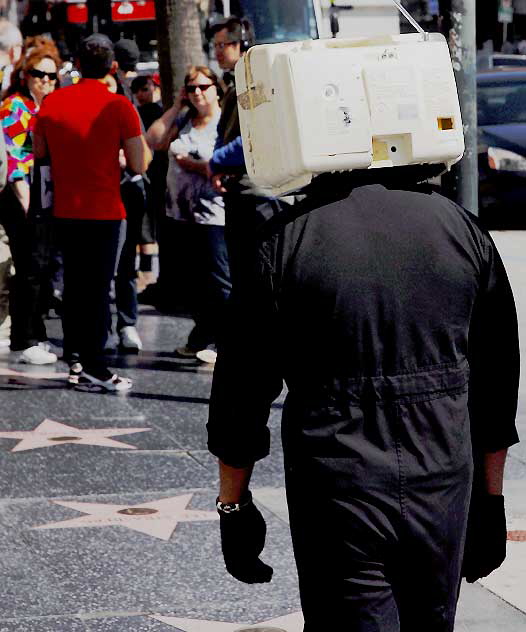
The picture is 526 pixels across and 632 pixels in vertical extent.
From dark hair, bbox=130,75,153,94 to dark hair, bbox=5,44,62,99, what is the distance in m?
2.45

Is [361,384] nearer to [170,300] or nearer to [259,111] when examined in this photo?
A: [259,111]

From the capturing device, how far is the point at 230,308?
2.96 m

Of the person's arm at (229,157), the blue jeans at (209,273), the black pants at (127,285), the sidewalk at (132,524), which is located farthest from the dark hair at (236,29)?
the sidewalk at (132,524)

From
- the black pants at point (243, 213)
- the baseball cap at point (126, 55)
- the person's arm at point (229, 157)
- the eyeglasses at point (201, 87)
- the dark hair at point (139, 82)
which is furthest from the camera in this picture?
the baseball cap at point (126, 55)

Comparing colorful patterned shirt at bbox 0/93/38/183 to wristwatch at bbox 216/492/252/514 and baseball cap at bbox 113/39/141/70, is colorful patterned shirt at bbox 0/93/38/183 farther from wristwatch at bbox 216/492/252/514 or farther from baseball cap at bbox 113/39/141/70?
wristwatch at bbox 216/492/252/514

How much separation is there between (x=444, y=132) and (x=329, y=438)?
0.67 m

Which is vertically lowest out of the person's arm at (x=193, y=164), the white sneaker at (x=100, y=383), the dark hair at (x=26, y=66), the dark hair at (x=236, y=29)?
the white sneaker at (x=100, y=383)

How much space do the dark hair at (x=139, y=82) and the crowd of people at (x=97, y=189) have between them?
1.52 meters

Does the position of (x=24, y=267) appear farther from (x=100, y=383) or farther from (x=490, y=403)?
(x=490, y=403)

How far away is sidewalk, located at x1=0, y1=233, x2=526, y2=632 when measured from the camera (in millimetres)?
4613

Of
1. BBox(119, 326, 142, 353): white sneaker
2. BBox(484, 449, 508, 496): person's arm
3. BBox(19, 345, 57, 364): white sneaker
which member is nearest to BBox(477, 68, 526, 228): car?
BBox(119, 326, 142, 353): white sneaker

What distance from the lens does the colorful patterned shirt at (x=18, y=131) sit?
9.26 meters

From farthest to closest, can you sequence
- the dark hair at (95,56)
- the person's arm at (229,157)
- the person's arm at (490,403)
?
the person's arm at (229,157)
the dark hair at (95,56)
the person's arm at (490,403)

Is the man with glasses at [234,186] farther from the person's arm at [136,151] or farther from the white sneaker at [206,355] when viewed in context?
the white sneaker at [206,355]
